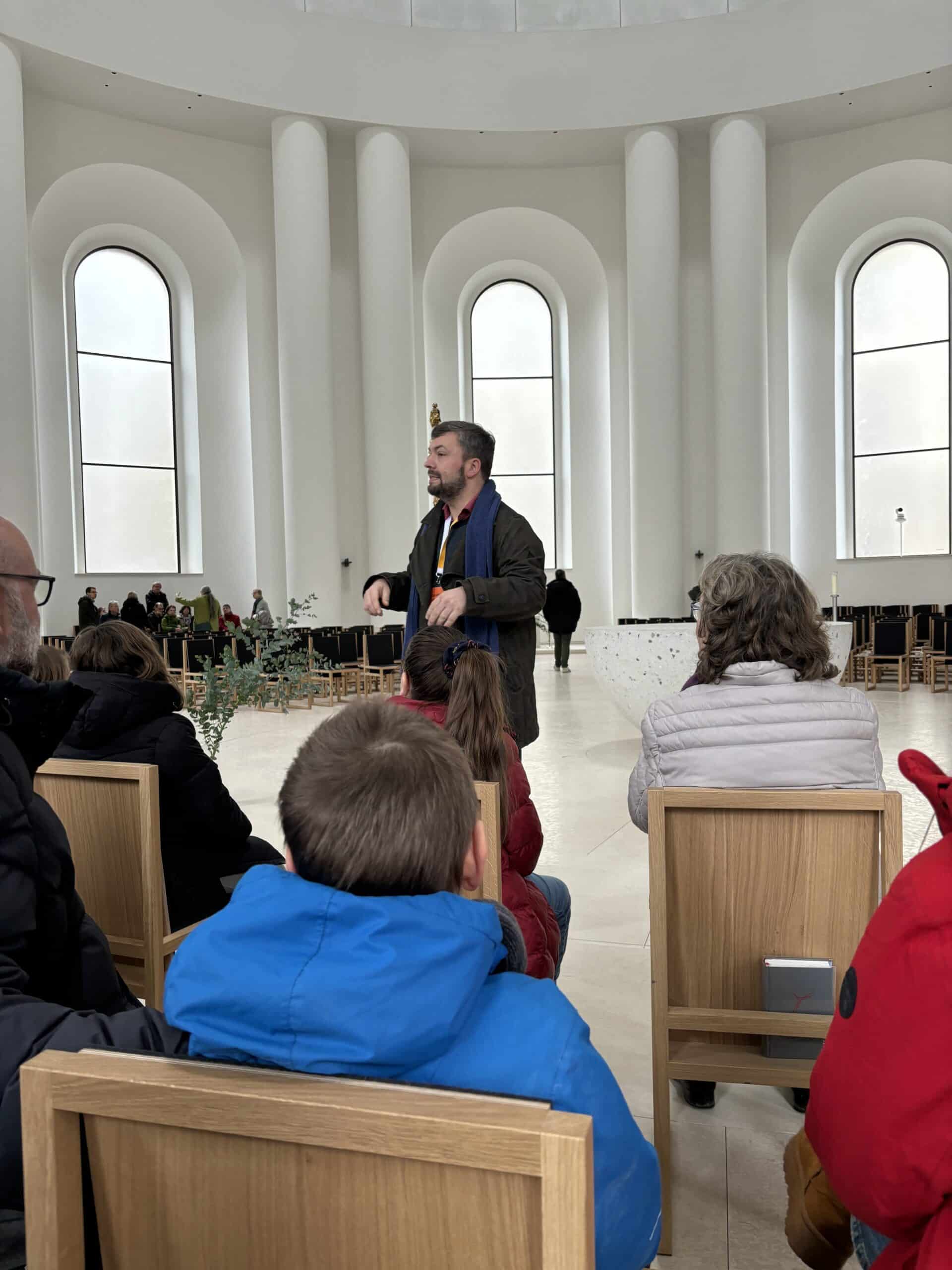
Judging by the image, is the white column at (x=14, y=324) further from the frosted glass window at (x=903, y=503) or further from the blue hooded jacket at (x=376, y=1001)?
the blue hooded jacket at (x=376, y=1001)

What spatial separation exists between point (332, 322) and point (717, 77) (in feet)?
22.9

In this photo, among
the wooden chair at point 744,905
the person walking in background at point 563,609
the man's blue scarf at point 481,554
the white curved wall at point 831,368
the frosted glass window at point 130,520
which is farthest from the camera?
the frosted glass window at point 130,520

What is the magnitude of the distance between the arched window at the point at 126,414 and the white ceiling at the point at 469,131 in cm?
249

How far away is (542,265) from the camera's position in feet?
61.4

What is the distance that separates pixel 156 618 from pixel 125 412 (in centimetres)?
391

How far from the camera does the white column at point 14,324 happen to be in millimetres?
13391

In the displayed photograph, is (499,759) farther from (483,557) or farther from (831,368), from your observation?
(831,368)

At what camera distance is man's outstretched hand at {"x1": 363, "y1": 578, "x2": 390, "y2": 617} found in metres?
3.00

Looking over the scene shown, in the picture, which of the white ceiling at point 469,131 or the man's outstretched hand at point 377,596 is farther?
the white ceiling at point 469,131

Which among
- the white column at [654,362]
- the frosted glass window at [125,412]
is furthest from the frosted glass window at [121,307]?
the white column at [654,362]

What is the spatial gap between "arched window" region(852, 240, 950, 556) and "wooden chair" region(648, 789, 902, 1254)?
17.1 meters

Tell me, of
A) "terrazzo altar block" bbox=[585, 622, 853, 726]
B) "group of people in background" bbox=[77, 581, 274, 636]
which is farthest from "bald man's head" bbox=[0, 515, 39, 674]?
"group of people in background" bbox=[77, 581, 274, 636]

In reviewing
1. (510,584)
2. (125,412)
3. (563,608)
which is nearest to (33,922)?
(510,584)

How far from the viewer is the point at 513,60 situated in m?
16.1
